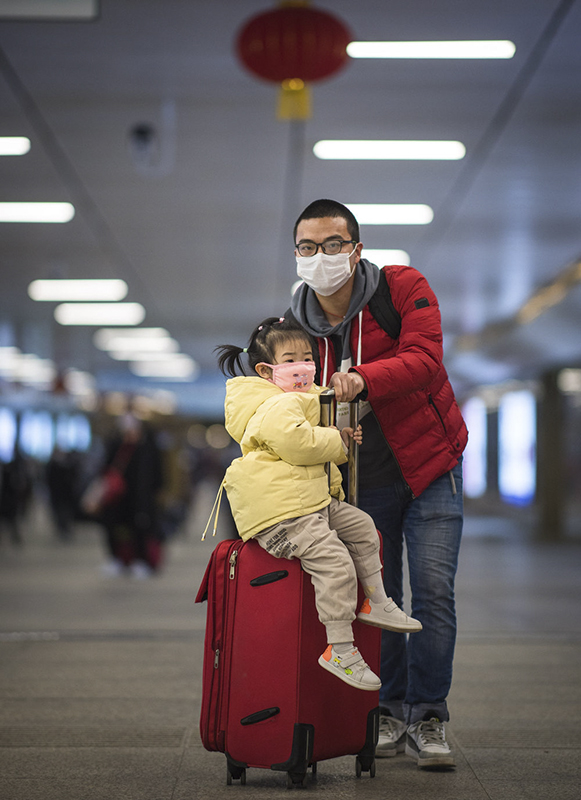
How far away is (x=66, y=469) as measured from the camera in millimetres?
16188

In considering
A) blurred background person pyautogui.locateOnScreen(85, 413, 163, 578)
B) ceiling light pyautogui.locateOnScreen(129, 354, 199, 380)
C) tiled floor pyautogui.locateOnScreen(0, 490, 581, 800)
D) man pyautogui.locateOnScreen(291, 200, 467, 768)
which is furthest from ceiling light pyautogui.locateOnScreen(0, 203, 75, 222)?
ceiling light pyautogui.locateOnScreen(129, 354, 199, 380)

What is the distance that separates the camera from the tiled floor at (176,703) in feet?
8.87

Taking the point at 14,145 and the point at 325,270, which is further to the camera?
the point at 14,145

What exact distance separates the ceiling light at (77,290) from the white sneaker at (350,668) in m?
8.91

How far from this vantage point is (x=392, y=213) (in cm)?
791

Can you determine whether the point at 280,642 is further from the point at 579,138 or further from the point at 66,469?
the point at 66,469

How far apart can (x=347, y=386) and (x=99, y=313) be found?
10842 mm

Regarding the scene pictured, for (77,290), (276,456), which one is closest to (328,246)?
(276,456)

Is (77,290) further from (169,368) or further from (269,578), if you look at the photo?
(269,578)

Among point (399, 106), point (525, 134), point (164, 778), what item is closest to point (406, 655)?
point (164, 778)

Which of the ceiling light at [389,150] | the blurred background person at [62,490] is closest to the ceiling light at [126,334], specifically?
the blurred background person at [62,490]

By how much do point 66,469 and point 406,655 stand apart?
13.9 m

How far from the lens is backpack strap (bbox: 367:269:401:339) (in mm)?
2955

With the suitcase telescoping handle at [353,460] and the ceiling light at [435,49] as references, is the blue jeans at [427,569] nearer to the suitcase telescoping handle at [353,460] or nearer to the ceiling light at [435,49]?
the suitcase telescoping handle at [353,460]
